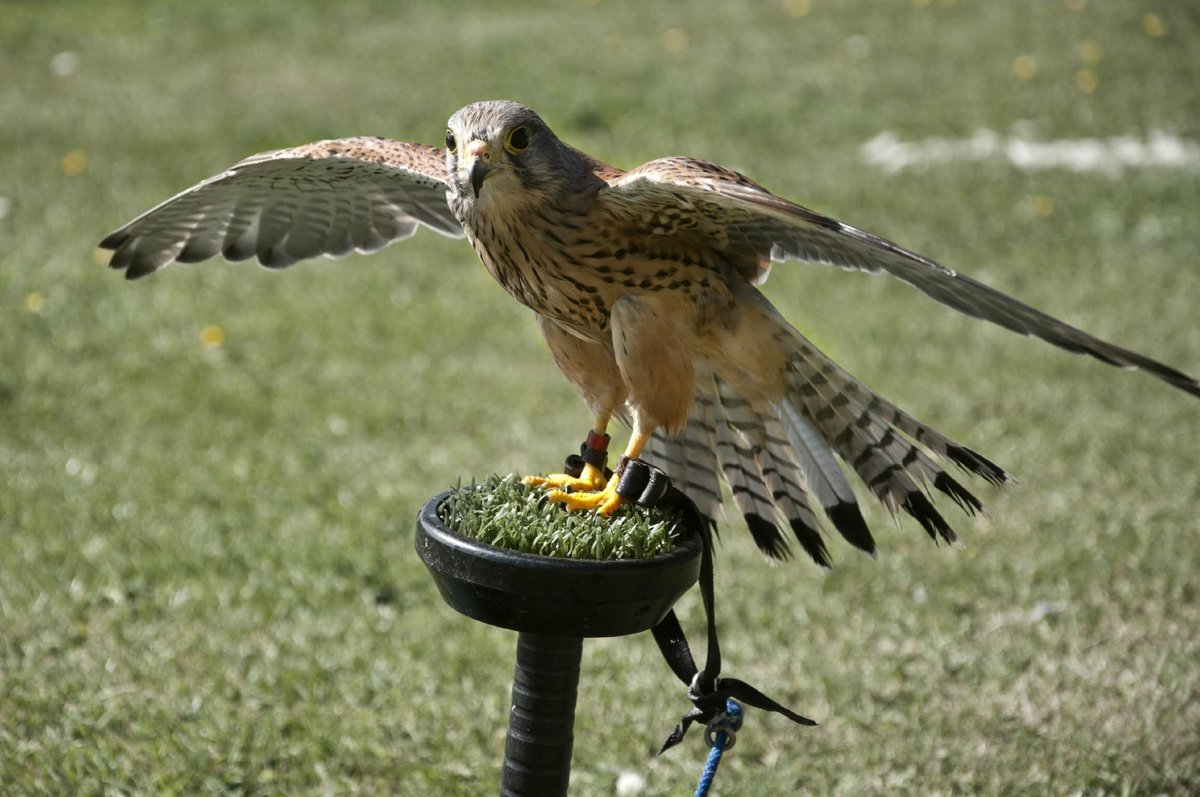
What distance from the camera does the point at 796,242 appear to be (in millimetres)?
2717

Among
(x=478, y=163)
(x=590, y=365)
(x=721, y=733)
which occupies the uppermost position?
(x=478, y=163)

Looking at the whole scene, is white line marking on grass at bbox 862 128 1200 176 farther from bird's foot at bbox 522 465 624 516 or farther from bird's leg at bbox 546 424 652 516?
bird's leg at bbox 546 424 652 516

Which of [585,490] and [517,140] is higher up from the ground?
[517,140]

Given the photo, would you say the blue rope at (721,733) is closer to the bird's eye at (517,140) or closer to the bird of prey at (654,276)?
the bird of prey at (654,276)

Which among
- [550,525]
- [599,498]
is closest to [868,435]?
[599,498]

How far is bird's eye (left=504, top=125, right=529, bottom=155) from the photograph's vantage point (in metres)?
2.40

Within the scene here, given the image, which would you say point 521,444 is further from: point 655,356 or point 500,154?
point 500,154

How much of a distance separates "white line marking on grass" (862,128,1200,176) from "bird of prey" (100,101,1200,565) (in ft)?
20.9

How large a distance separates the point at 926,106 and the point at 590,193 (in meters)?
7.94

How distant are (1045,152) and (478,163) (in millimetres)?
7665

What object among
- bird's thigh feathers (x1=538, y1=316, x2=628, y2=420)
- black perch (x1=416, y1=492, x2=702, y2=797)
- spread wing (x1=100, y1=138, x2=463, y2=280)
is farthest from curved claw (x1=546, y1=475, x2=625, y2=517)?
spread wing (x1=100, y1=138, x2=463, y2=280)

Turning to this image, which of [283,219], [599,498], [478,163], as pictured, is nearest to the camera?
[478,163]

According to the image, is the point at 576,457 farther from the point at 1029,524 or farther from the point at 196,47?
the point at 196,47

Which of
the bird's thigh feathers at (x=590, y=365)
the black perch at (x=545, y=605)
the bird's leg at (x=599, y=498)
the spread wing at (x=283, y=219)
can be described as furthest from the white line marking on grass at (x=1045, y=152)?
the black perch at (x=545, y=605)
